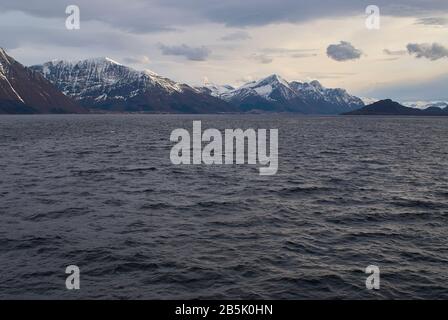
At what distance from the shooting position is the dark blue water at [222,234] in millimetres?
22281

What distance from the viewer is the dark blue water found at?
73.1ft

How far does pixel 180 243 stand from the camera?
28.5 m

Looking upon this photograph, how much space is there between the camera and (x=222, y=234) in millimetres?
30578

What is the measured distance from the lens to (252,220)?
3419cm

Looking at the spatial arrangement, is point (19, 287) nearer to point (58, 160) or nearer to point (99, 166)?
point (99, 166)

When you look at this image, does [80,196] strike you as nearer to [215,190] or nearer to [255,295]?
[215,190]

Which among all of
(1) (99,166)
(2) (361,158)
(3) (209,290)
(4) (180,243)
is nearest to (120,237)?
(4) (180,243)

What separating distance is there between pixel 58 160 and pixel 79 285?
5249 centimetres
